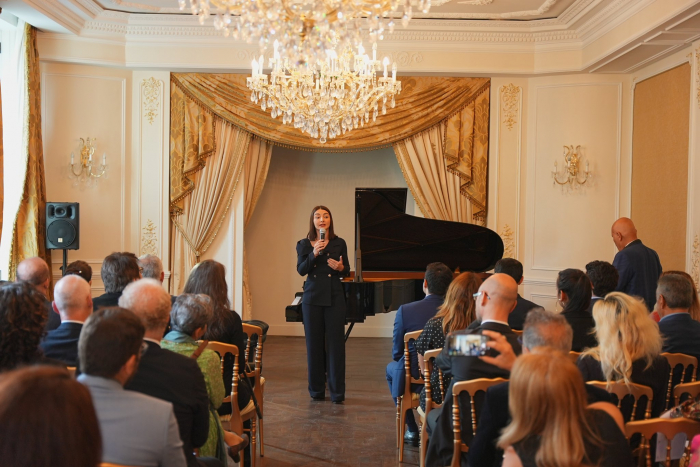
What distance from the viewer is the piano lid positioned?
6.59m

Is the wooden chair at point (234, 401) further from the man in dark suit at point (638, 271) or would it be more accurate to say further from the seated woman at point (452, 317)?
the man in dark suit at point (638, 271)

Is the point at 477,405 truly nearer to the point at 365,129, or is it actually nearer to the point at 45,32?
the point at 365,129

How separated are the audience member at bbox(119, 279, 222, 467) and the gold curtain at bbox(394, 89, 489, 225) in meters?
5.82

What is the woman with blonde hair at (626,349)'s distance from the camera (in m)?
2.76

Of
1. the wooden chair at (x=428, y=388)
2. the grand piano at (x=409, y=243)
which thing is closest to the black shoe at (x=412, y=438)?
the wooden chair at (x=428, y=388)

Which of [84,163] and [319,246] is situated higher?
[84,163]

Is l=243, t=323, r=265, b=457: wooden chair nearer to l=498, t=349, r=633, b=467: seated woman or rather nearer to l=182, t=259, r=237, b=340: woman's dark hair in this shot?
l=182, t=259, r=237, b=340: woman's dark hair

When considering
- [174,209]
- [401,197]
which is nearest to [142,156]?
[174,209]

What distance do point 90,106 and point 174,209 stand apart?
4.95ft

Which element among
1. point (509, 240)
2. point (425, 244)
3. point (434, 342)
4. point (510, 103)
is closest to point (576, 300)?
point (434, 342)

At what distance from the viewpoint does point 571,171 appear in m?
7.74

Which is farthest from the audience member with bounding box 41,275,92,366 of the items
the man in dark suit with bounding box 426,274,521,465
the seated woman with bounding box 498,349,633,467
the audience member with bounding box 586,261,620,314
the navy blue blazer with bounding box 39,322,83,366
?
the audience member with bounding box 586,261,620,314

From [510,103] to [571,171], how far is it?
3.55ft

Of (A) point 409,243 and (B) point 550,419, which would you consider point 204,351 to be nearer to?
(B) point 550,419
